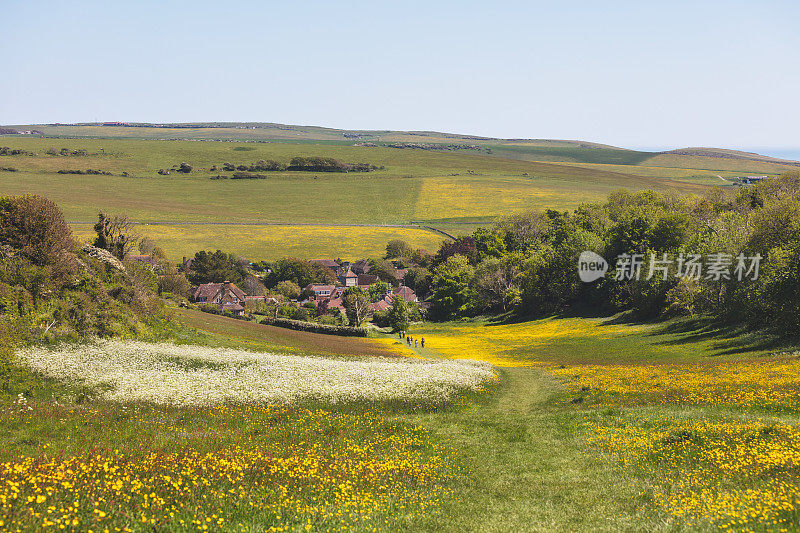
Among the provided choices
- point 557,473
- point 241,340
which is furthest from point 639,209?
point 557,473

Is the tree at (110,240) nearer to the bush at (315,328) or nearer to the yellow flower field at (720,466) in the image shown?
the bush at (315,328)

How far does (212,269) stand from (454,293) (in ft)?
183

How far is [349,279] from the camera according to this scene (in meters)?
146

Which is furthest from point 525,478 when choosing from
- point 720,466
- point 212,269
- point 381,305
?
point 212,269

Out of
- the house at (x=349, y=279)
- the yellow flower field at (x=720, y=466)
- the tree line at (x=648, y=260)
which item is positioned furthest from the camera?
the house at (x=349, y=279)

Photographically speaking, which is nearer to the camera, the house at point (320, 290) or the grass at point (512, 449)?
the grass at point (512, 449)

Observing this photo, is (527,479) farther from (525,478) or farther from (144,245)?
(144,245)

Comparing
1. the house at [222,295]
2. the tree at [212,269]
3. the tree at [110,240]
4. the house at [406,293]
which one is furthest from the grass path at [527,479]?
the tree at [212,269]

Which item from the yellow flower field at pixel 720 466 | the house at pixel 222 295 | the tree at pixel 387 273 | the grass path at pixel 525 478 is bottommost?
the house at pixel 222 295

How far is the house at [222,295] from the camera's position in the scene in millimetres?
112625

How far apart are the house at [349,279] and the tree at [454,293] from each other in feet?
129

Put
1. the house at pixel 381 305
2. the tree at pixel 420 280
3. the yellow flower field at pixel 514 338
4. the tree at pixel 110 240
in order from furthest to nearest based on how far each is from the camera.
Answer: the tree at pixel 420 280, the house at pixel 381 305, the yellow flower field at pixel 514 338, the tree at pixel 110 240

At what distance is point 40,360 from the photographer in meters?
27.2

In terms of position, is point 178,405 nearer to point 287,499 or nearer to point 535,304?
point 287,499
